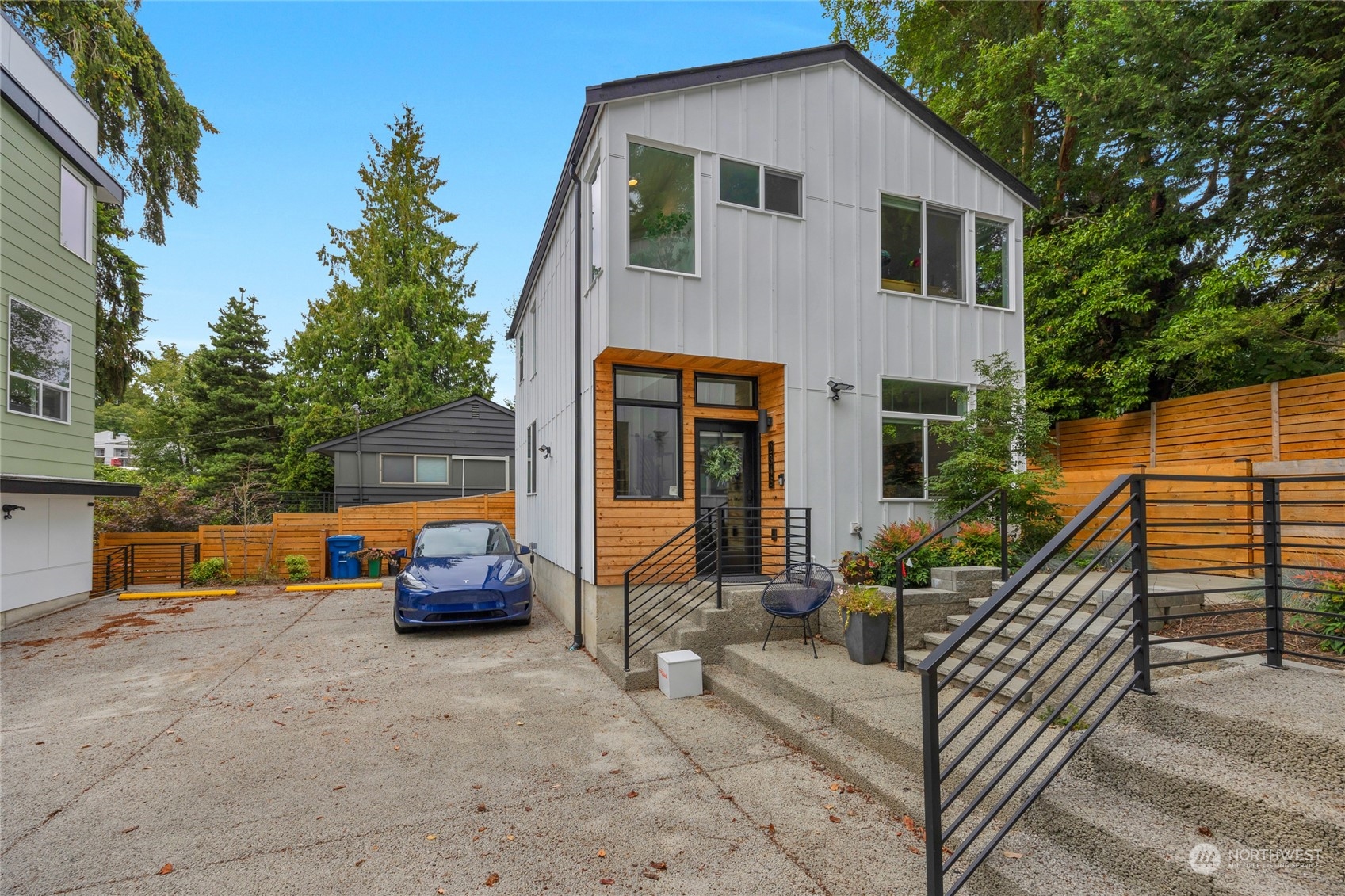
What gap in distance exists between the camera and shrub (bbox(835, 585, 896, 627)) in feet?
17.7

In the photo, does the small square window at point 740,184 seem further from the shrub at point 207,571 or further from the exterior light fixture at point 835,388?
the shrub at point 207,571

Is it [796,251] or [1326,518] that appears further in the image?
[796,251]

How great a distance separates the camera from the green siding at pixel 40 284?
8.72m

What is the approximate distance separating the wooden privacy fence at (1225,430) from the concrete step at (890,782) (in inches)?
289

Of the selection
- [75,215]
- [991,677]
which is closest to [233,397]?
[75,215]

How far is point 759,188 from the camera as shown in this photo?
24.3 ft

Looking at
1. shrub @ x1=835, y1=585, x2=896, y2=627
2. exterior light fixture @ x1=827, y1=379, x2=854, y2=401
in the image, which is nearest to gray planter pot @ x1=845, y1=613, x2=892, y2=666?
shrub @ x1=835, y1=585, x2=896, y2=627

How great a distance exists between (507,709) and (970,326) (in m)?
7.61

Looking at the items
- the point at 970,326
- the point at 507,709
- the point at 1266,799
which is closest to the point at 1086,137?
the point at 970,326

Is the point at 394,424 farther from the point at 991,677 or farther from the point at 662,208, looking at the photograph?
the point at 991,677

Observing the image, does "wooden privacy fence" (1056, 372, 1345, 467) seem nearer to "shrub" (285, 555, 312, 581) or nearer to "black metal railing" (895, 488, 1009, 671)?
"black metal railing" (895, 488, 1009, 671)

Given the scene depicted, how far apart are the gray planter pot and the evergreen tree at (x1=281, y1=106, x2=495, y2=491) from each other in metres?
20.2

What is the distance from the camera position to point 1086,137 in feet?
37.3

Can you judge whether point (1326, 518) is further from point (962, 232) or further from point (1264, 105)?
point (1264, 105)
